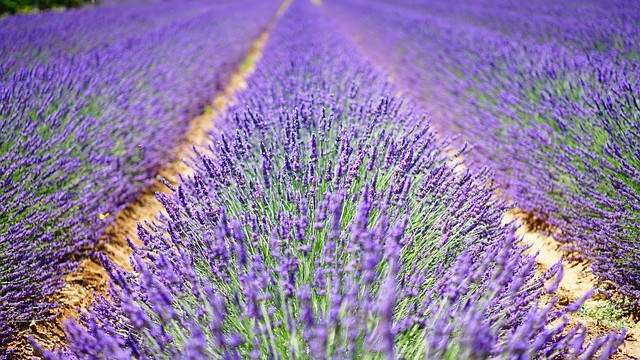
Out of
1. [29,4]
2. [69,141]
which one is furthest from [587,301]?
[29,4]

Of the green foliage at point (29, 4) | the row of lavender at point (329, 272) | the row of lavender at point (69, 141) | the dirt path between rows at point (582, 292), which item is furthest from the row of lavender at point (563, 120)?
the green foliage at point (29, 4)

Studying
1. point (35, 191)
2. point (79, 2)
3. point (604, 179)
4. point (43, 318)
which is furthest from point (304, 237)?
point (79, 2)

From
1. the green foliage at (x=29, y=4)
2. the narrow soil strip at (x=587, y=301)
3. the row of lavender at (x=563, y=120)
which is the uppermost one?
the green foliage at (x=29, y=4)

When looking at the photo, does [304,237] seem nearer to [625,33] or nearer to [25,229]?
[25,229]

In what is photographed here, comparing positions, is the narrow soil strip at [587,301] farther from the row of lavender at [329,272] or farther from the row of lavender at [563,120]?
the row of lavender at [329,272]

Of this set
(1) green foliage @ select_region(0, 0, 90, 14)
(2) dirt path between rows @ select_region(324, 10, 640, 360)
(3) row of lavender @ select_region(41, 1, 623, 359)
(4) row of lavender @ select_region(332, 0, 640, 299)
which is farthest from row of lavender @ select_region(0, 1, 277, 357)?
(1) green foliage @ select_region(0, 0, 90, 14)

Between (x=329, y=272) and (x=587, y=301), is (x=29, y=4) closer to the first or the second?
(x=329, y=272)
